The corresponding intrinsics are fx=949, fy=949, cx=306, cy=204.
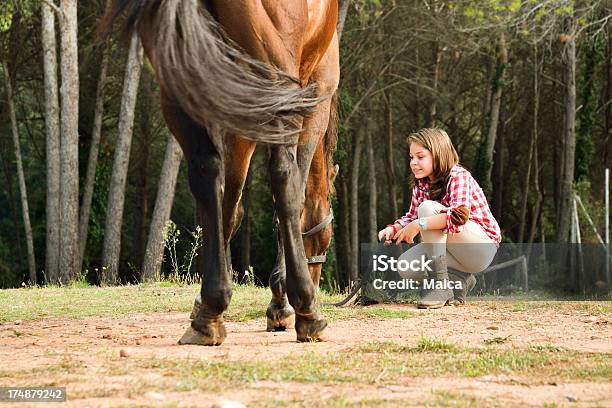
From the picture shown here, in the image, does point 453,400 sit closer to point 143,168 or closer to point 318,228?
point 318,228

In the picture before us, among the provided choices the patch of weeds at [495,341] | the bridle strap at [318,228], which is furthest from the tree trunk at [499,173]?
the patch of weeds at [495,341]

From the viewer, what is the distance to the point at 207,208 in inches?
202

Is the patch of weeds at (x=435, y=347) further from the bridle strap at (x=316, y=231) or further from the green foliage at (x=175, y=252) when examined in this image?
the green foliage at (x=175, y=252)

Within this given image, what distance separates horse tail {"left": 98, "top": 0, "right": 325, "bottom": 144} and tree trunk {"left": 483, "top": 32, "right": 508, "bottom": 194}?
23142mm

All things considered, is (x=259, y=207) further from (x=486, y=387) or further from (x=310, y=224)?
(x=486, y=387)

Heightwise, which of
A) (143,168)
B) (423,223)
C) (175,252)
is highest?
(143,168)

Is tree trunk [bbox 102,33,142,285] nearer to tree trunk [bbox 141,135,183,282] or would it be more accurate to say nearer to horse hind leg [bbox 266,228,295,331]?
tree trunk [bbox 141,135,183,282]

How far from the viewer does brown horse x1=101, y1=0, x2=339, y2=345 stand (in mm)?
4703

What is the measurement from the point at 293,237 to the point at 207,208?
0.57 meters

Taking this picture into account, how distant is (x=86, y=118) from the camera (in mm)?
26000

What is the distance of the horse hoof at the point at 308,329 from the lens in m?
5.53

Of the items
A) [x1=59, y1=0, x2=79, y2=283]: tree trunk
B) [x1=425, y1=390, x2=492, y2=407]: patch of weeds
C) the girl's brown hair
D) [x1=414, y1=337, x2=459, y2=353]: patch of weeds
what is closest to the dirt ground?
[x1=425, y1=390, x2=492, y2=407]: patch of weeds

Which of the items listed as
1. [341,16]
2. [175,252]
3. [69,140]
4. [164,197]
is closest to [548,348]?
[175,252]

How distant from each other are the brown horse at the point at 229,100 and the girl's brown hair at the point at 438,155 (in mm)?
2051
